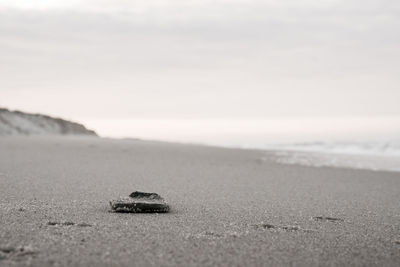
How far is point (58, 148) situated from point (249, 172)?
6.39 m

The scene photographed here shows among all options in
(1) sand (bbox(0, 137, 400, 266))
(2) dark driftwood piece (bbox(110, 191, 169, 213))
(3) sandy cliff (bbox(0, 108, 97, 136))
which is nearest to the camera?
(1) sand (bbox(0, 137, 400, 266))

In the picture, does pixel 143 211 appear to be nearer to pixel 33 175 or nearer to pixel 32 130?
pixel 33 175

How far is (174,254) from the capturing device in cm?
392

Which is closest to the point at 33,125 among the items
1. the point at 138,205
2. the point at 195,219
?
the point at 138,205

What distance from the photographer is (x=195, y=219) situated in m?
5.40

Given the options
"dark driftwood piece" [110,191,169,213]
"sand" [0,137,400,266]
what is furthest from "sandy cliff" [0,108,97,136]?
"dark driftwood piece" [110,191,169,213]

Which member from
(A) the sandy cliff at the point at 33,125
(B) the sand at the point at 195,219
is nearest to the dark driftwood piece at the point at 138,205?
(B) the sand at the point at 195,219

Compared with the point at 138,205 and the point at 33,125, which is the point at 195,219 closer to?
the point at 138,205

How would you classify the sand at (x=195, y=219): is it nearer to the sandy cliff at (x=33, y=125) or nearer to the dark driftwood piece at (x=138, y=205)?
the dark driftwood piece at (x=138, y=205)

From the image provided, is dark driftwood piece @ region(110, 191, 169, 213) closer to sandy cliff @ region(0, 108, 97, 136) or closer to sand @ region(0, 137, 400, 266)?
sand @ region(0, 137, 400, 266)

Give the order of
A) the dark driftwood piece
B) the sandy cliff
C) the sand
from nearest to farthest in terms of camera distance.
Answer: the sand < the dark driftwood piece < the sandy cliff

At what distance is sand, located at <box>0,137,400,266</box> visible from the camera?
3.92 metres

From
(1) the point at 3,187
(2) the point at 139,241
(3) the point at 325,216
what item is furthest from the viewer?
(1) the point at 3,187

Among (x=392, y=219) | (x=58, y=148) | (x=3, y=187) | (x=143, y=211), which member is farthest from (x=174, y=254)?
(x=58, y=148)
